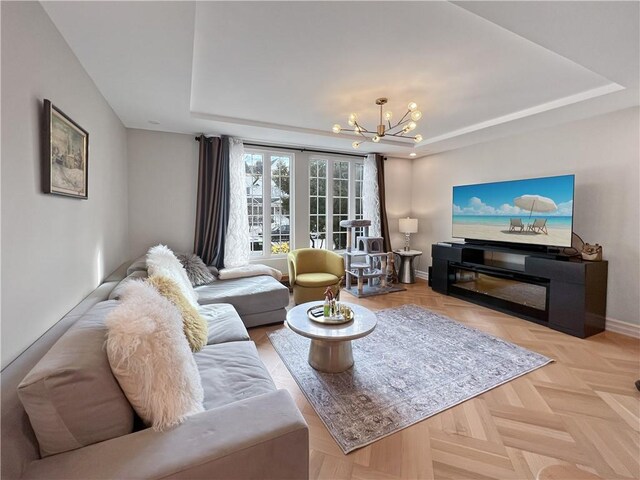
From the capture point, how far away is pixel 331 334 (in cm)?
212

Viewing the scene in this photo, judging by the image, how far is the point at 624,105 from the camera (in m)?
2.87

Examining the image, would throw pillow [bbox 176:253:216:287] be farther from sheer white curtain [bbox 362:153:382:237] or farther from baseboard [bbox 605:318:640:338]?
baseboard [bbox 605:318:640:338]

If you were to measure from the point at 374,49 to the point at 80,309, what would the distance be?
8.30 ft

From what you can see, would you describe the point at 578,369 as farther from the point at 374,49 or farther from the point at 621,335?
the point at 374,49

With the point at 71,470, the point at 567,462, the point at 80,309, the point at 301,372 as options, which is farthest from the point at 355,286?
the point at 71,470

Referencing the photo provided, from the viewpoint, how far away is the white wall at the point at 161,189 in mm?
3719

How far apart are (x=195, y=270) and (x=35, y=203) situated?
218 centimetres

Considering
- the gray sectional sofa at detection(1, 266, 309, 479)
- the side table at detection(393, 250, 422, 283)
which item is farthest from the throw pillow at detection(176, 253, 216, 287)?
the side table at detection(393, 250, 422, 283)

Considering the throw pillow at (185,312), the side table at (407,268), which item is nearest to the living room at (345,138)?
the throw pillow at (185,312)

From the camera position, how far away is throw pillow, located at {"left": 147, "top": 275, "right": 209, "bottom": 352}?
5.85 ft

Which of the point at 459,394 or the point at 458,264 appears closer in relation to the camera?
the point at 459,394

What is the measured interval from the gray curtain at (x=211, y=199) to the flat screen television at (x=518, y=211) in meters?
3.53

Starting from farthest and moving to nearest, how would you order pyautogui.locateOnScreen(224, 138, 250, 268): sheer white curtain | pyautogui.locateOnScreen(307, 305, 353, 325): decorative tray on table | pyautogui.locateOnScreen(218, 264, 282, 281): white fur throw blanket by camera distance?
1. pyautogui.locateOnScreen(224, 138, 250, 268): sheer white curtain
2. pyautogui.locateOnScreen(218, 264, 282, 281): white fur throw blanket
3. pyautogui.locateOnScreen(307, 305, 353, 325): decorative tray on table

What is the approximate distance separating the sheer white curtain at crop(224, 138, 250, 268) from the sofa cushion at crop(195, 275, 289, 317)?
0.72 m
